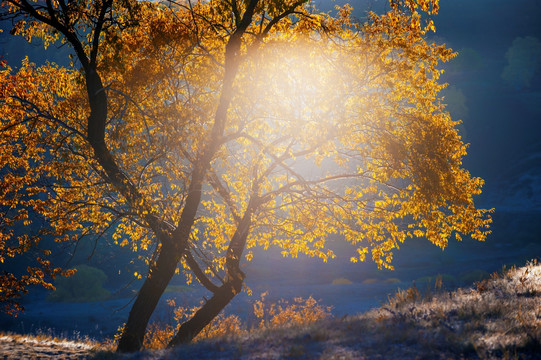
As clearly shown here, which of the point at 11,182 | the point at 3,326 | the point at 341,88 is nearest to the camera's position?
the point at 341,88

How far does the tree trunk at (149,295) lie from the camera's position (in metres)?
9.51

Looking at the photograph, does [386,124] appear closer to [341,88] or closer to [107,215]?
[341,88]

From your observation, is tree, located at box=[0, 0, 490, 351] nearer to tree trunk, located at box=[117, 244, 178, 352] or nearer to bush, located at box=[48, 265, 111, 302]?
tree trunk, located at box=[117, 244, 178, 352]

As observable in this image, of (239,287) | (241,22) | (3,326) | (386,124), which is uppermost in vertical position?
(241,22)

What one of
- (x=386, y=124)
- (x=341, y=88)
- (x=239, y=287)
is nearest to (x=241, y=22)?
(x=341, y=88)

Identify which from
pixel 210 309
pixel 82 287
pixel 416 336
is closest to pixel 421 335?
pixel 416 336

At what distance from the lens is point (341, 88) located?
10.0 metres

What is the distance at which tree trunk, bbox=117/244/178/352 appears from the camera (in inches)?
374

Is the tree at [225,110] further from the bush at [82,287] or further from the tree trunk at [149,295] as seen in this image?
the bush at [82,287]

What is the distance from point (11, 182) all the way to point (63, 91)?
2.85 m

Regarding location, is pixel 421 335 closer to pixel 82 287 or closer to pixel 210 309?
pixel 210 309

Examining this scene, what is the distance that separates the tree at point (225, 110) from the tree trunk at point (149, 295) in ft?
0.10

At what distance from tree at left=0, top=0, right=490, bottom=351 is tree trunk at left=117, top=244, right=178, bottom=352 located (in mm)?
32

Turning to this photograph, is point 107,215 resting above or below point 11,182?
below
